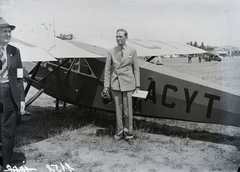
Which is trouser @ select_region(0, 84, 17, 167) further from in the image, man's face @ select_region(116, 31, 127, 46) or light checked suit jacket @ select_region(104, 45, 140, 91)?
man's face @ select_region(116, 31, 127, 46)

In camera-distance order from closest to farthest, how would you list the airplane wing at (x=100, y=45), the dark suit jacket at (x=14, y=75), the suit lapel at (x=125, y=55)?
1. the dark suit jacket at (x=14, y=75)
2. the suit lapel at (x=125, y=55)
3. the airplane wing at (x=100, y=45)

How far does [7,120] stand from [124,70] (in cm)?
233

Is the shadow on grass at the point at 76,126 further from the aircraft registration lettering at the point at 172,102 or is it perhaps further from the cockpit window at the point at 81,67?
the cockpit window at the point at 81,67

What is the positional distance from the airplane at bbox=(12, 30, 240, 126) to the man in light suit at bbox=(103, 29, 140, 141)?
502 mm

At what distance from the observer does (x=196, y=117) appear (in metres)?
5.53

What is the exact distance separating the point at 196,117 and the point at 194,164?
1.19 meters

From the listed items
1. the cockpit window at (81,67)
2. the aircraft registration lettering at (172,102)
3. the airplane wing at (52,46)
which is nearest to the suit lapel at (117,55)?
the airplane wing at (52,46)

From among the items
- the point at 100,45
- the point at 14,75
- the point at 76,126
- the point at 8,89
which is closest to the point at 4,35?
the point at 14,75

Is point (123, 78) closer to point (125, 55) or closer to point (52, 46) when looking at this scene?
point (125, 55)

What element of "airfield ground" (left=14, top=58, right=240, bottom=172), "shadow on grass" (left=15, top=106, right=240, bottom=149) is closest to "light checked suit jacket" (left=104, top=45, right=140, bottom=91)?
"airfield ground" (left=14, top=58, right=240, bottom=172)

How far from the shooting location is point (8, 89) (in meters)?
3.98

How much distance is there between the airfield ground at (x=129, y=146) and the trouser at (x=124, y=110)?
282 millimetres

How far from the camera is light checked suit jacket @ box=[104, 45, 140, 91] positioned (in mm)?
5488

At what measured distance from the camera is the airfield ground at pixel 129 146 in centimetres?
452
